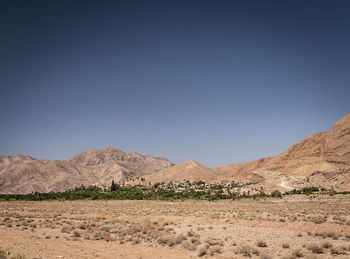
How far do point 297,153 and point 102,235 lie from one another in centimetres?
9419

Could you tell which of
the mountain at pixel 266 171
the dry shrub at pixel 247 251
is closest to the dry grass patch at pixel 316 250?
the dry shrub at pixel 247 251

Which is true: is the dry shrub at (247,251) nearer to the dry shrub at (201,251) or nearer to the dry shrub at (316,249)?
the dry shrub at (201,251)

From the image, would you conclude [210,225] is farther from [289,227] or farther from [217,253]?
[217,253]

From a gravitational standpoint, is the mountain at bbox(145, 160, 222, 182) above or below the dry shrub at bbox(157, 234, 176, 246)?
above

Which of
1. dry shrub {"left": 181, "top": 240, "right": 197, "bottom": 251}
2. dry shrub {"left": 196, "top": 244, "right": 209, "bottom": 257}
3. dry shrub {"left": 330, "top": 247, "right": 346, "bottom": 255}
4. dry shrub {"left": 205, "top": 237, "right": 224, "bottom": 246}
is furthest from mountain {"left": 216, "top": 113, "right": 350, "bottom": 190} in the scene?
dry shrub {"left": 196, "top": 244, "right": 209, "bottom": 257}

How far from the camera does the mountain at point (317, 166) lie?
6927cm

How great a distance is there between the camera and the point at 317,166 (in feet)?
246

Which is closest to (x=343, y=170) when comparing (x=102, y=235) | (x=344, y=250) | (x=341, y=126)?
(x=341, y=126)

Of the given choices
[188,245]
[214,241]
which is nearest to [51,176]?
[188,245]

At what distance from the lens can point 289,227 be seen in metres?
19.0

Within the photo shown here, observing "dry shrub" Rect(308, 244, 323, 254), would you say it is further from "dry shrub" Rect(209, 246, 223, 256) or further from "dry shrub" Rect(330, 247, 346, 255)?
"dry shrub" Rect(209, 246, 223, 256)

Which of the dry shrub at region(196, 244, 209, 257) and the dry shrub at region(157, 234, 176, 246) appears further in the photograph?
the dry shrub at region(157, 234, 176, 246)

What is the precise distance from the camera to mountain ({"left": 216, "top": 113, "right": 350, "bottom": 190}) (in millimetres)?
69269

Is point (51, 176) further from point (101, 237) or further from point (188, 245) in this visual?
point (188, 245)
